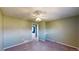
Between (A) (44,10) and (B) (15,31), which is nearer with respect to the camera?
(A) (44,10)

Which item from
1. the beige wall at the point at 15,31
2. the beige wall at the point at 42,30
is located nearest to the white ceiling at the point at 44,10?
the beige wall at the point at 15,31

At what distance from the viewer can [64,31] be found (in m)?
3.92

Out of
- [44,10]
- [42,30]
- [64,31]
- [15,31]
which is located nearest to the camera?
[44,10]

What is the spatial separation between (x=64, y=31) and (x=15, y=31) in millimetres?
2526

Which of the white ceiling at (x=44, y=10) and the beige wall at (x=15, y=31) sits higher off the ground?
the white ceiling at (x=44, y=10)

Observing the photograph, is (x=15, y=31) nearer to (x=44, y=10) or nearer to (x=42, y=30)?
(x=44, y=10)

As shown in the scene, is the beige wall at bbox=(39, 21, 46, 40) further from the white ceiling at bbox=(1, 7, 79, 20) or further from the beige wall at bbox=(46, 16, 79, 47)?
the white ceiling at bbox=(1, 7, 79, 20)

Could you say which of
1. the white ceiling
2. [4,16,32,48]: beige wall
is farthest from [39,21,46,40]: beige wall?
the white ceiling

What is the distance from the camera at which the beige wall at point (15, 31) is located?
10.4 feet

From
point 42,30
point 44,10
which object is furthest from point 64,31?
point 44,10

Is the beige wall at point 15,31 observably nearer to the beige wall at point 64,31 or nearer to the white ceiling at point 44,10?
the white ceiling at point 44,10

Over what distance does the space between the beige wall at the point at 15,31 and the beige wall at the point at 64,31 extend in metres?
1.53

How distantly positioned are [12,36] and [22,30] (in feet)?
2.88
